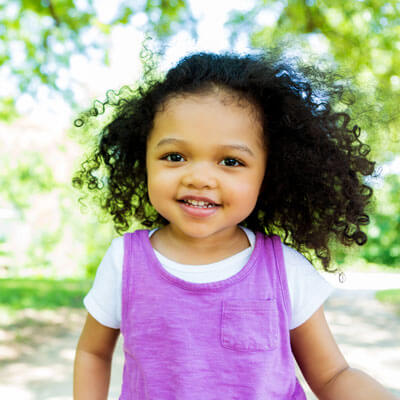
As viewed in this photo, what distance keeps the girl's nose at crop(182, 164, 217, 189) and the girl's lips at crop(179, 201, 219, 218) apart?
6 centimetres

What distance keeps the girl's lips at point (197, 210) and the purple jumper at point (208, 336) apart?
0.18m

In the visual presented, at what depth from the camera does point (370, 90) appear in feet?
5.50

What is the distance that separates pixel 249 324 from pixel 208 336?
11 centimetres

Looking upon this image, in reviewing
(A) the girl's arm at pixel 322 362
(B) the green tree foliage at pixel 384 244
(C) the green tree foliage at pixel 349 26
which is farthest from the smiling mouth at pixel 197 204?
(B) the green tree foliage at pixel 384 244

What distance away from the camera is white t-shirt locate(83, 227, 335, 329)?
1.31 metres

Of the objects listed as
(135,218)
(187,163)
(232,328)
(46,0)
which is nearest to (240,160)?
(187,163)

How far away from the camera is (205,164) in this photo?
126cm

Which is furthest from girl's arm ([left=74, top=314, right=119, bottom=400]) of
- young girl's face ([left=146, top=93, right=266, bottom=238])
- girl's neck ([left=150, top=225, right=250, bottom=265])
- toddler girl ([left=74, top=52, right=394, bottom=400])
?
young girl's face ([left=146, top=93, right=266, bottom=238])

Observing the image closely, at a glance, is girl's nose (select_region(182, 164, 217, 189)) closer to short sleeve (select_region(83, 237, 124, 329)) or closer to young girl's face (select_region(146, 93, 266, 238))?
young girl's face (select_region(146, 93, 266, 238))

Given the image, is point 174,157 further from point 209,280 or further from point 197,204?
point 209,280

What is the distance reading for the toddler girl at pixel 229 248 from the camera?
4.08ft

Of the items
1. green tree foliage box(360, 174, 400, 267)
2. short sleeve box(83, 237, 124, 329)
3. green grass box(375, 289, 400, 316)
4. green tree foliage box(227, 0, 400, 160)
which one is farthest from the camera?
green tree foliage box(360, 174, 400, 267)

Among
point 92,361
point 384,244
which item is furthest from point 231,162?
point 384,244

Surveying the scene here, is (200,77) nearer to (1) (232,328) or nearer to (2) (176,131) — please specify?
(2) (176,131)
